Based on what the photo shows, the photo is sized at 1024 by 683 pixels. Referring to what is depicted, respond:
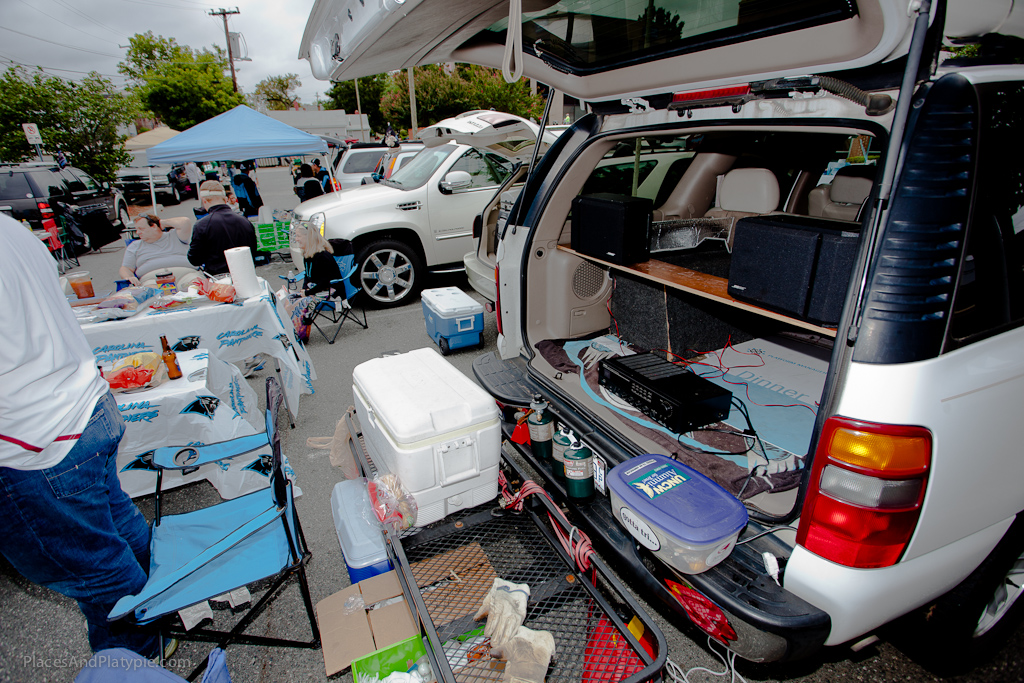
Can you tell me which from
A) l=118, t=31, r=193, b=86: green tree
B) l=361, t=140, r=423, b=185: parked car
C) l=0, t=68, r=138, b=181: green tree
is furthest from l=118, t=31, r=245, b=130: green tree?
l=361, t=140, r=423, b=185: parked car

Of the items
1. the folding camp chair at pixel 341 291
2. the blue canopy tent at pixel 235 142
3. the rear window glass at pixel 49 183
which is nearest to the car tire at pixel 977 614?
the folding camp chair at pixel 341 291

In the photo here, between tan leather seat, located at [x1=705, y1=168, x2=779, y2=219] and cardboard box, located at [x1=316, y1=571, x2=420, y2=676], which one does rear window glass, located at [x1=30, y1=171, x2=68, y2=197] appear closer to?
cardboard box, located at [x1=316, y1=571, x2=420, y2=676]

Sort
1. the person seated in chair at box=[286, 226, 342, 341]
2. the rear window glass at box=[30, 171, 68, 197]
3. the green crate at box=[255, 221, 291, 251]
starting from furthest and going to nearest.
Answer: the rear window glass at box=[30, 171, 68, 197] < the green crate at box=[255, 221, 291, 251] < the person seated in chair at box=[286, 226, 342, 341]

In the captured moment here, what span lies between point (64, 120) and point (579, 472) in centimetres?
2358

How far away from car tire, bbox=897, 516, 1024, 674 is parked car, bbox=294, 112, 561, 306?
5135 mm

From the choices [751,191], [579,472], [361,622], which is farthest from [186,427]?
[751,191]

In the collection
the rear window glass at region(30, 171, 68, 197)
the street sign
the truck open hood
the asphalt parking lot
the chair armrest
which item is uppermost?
the street sign

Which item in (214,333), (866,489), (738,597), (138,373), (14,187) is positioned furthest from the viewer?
(14,187)

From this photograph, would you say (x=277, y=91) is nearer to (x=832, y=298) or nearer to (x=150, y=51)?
(x=150, y=51)

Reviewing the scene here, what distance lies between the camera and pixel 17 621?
2311 millimetres

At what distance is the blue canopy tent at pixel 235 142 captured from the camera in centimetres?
748

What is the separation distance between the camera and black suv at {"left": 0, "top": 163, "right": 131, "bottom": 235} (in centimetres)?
942

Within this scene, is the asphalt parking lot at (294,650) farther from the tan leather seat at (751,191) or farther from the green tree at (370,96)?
the green tree at (370,96)

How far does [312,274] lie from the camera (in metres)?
5.08
